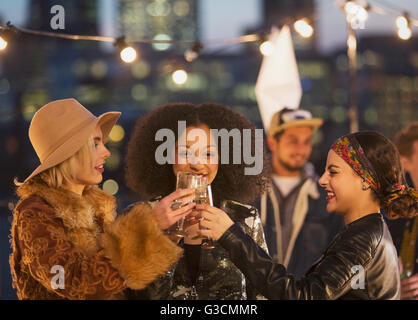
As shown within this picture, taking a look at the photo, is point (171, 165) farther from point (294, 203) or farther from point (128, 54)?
point (294, 203)

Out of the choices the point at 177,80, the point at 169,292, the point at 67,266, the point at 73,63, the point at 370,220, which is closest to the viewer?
the point at 67,266

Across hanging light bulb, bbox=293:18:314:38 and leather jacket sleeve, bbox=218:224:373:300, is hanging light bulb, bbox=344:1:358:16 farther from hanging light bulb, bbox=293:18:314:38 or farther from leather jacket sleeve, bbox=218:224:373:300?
leather jacket sleeve, bbox=218:224:373:300

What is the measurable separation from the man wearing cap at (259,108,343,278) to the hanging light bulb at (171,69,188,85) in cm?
105

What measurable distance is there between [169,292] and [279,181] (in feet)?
9.39

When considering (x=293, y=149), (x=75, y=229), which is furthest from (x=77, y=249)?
(x=293, y=149)

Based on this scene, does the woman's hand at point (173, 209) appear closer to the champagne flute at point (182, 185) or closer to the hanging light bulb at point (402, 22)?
the champagne flute at point (182, 185)

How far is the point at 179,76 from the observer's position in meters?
6.17

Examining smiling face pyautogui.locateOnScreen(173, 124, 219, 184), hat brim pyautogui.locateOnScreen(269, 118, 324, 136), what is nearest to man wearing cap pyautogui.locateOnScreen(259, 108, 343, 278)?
hat brim pyautogui.locateOnScreen(269, 118, 324, 136)

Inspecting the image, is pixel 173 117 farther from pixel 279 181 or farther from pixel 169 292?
pixel 279 181

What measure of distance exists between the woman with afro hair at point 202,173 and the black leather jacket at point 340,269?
30cm

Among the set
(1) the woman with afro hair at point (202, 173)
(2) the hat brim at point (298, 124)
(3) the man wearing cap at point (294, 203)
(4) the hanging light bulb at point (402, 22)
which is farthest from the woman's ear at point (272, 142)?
(1) the woman with afro hair at point (202, 173)
